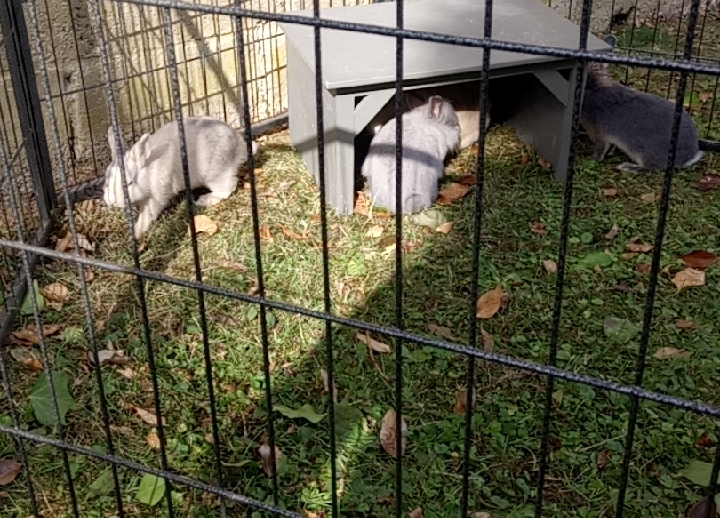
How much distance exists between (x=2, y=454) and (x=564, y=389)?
80.0 inches

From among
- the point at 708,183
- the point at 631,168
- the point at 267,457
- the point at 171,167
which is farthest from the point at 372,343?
the point at 708,183

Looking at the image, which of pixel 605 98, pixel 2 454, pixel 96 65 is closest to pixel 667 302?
pixel 605 98

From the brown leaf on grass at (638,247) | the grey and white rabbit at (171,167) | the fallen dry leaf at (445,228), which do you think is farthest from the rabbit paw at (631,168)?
the grey and white rabbit at (171,167)

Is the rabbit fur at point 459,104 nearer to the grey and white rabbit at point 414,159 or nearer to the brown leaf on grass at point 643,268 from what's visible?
the grey and white rabbit at point 414,159

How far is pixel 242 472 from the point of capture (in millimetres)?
3012

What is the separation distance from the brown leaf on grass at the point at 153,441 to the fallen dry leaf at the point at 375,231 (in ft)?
5.35

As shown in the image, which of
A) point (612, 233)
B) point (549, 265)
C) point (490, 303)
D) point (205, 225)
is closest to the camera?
point (490, 303)

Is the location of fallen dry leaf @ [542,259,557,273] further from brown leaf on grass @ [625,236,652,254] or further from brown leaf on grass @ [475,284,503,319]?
brown leaf on grass @ [625,236,652,254]

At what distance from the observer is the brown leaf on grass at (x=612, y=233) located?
14.2ft

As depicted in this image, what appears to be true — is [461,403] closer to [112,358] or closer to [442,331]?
[442,331]

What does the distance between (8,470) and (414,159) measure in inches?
98.5

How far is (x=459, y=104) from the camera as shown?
5.36 meters

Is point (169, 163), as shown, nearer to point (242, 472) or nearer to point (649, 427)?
point (242, 472)

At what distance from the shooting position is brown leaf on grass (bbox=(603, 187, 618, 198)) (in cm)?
472
